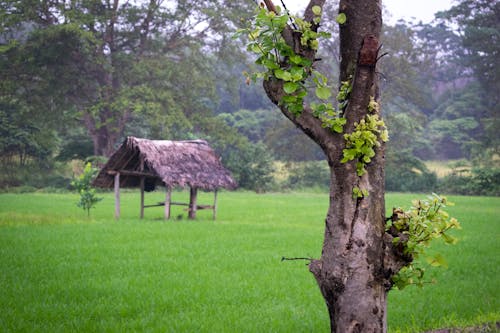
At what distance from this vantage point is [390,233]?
3.97 meters

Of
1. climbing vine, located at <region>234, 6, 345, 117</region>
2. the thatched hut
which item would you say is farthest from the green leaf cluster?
the thatched hut

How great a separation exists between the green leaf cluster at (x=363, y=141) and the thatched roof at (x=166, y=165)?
12.4 metres

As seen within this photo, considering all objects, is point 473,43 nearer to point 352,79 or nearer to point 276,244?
point 276,244

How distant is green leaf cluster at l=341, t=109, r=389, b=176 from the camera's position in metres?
3.68

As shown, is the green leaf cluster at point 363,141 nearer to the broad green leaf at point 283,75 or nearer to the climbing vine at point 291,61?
the climbing vine at point 291,61

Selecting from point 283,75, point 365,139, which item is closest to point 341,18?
point 283,75

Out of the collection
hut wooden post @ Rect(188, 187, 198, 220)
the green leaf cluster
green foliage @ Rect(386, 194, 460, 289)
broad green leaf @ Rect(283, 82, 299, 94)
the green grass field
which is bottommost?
the green grass field

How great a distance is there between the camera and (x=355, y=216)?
12.3 feet

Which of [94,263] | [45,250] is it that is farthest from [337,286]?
[45,250]

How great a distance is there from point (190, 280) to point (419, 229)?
5.27m

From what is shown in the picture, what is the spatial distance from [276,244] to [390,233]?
28.6 ft

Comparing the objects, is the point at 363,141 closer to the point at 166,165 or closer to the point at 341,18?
the point at 341,18

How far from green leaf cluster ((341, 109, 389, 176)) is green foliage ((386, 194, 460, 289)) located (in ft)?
1.61

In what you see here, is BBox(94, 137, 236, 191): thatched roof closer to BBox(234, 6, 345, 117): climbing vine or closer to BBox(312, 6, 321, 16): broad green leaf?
BBox(234, 6, 345, 117): climbing vine
